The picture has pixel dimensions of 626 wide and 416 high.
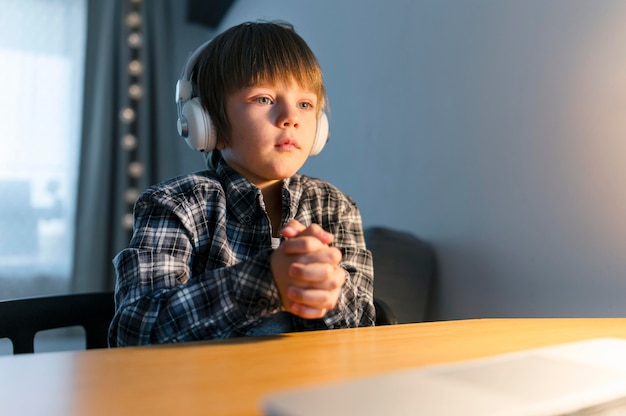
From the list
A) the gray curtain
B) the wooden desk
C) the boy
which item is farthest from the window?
the wooden desk

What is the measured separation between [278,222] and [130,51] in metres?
2.25

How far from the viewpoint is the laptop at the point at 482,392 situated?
0.31 metres

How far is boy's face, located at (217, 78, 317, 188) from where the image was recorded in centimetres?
92

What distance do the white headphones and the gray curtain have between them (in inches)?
74.7

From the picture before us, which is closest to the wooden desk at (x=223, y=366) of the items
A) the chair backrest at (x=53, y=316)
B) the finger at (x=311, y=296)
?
the finger at (x=311, y=296)

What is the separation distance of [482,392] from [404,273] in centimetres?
95

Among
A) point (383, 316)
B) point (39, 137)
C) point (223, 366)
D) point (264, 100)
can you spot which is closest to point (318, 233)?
point (223, 366)

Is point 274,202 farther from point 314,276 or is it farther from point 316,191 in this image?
point 314,276

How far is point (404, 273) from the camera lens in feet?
4.25

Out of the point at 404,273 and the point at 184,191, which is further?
the point at 404,273

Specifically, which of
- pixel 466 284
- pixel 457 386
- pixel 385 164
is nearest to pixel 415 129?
pixel 385 164

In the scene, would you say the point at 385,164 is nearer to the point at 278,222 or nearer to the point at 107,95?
the point at 278,222

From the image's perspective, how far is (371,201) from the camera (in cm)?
164

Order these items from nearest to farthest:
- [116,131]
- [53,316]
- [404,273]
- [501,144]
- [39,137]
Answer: [53,316]
[501,144]
[404,273]
[39,137]
[116,131]
